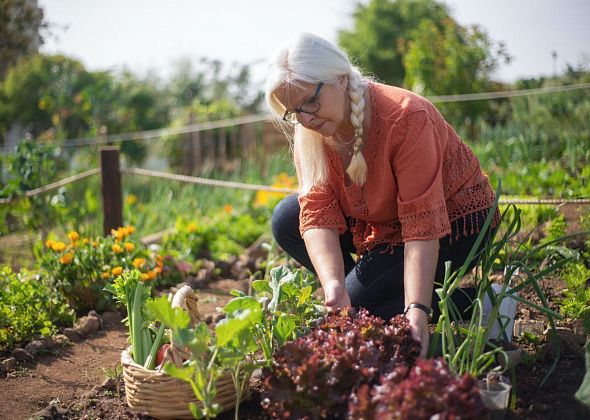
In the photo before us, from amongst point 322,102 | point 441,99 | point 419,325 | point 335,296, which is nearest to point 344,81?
point 322,102

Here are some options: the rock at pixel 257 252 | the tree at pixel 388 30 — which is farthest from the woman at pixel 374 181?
the tree at pixel 388 30

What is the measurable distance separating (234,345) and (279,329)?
24 cm

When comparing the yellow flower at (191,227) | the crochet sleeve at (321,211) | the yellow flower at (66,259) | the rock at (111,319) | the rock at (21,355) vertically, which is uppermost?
the crochet sleeve at (321,211)

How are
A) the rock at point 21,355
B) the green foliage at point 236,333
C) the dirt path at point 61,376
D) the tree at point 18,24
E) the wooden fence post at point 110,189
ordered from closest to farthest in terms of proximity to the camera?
1. the green foliage at point 236,333
2. the dirt path at point 61,376
3. the rock at point 21,355
4. the wooden fence post at point 110,189
5. the tree at point 18,24

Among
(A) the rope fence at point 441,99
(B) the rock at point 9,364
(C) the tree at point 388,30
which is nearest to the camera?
(B) the rock at point 9,364

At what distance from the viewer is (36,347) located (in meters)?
2.88

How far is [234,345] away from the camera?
182 centimetres

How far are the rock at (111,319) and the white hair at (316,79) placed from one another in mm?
1552

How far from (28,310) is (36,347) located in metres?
0.25

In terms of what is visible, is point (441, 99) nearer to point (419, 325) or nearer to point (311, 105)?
point (311, 105)

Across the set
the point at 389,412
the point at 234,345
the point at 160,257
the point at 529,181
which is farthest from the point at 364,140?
the point at 529,181

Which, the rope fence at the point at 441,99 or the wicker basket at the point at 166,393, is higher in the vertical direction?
the rope fence at the point at 441,99

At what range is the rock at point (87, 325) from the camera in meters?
3.18

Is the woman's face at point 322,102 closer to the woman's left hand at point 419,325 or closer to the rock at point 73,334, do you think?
the woman's left hand at point 419,325
